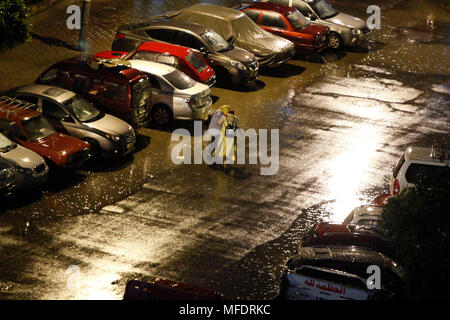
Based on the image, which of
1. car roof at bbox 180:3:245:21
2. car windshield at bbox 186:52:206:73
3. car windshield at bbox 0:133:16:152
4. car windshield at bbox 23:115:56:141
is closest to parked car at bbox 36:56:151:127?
car windshield at bbox 23:115:56:141

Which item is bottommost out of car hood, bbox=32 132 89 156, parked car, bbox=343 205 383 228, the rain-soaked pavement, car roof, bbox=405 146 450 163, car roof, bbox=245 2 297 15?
the rain-soaked pavement

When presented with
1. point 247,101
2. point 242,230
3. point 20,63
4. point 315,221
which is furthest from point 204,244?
point 20,63

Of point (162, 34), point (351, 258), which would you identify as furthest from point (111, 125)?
point (351, 258)

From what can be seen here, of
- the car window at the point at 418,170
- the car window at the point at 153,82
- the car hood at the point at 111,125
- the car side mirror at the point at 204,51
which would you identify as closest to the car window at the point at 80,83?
the car hood at the point at 111,125

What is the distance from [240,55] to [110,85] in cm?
543

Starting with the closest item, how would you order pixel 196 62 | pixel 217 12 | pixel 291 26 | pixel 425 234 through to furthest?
1. pixel 425 234
2. pixel 196 62
3. pixel 217 12
4. pixel 291 26

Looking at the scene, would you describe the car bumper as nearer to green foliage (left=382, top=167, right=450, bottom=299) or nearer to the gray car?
the gray car

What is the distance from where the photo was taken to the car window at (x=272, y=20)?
2525 cm

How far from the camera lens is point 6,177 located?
13.9 metres

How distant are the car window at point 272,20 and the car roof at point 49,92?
10.2 metres

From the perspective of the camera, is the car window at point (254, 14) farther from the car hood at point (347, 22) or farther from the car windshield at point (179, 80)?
the car windshield at point (179, 80)

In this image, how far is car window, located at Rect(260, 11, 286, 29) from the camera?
2525cm

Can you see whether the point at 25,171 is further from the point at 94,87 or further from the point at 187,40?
the point at 187,40
